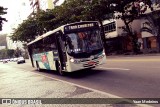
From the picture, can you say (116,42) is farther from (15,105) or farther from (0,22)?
(15,105)

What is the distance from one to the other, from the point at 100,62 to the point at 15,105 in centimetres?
692

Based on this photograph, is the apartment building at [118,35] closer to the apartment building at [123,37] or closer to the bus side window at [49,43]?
the apartment building at [123,37]

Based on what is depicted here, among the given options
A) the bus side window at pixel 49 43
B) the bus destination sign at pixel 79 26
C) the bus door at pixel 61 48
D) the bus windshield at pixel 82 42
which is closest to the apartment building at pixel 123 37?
the bus side window at pixel 49 43

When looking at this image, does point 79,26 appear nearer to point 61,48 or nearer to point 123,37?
point 61,48

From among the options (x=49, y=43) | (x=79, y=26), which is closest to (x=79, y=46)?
(x=79, y=26)

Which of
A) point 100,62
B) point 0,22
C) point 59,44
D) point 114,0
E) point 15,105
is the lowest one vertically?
point 15,105

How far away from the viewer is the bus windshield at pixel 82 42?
1441 cm

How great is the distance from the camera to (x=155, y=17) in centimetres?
3106

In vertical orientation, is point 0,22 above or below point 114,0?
below

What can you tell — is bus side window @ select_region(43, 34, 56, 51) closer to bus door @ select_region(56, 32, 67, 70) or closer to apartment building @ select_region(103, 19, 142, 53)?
bus door @ select_region(56, 32, 67, 70)

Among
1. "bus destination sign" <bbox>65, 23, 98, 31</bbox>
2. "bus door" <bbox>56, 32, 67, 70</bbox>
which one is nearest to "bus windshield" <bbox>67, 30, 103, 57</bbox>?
"bus destination sign" <bbox>65, 23, 98, 31</bbox>

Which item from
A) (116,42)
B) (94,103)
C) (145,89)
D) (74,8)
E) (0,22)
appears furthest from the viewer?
(116,42)

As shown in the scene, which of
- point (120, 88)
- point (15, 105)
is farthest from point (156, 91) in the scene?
point (15, 105)

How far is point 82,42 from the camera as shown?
14.5 metres
